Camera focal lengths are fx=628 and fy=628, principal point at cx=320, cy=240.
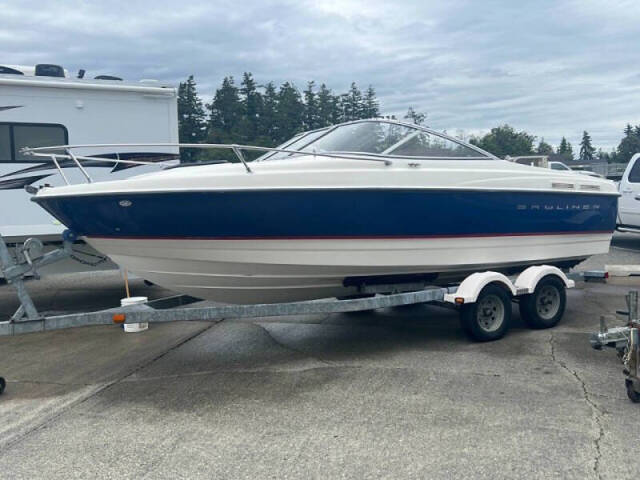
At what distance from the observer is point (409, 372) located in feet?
15.9

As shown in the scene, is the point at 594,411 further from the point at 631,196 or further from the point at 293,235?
the point at 631,196

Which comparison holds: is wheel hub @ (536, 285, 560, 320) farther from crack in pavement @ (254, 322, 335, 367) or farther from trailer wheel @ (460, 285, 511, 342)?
crack in pavement @ (254, 322, 335, 367)

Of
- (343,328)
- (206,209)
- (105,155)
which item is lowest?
(343,328)

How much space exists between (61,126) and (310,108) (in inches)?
1246

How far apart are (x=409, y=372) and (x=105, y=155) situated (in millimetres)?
4913

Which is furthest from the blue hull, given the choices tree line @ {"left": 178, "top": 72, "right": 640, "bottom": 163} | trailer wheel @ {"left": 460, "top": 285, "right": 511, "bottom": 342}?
tree line @ {"left": 178, "top": 72, "right": 640, "bottom": 163}

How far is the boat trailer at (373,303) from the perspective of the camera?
4695 millimetres

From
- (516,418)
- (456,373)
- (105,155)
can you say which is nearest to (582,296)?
(456,373)

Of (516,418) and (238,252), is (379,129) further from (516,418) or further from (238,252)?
(516,418)

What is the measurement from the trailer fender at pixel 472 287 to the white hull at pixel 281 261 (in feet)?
0.89

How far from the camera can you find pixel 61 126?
742cm

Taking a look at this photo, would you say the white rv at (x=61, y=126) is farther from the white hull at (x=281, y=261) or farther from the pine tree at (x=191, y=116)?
the pine tree at (x=191, y=116)

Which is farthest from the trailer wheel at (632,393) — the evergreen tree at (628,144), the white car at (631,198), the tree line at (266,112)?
the evergreen tree at (628,144)

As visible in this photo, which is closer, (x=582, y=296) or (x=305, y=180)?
Answer: (x=305, y=180)
